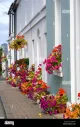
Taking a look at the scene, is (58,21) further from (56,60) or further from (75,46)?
(75,46)

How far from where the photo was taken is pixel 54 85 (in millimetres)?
5812

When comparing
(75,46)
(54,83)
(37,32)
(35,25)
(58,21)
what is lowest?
(54,83)

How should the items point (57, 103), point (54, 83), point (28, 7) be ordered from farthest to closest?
point (28, 7)
point (54, 83)
point (57, 103)

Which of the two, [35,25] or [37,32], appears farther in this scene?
[35,25]

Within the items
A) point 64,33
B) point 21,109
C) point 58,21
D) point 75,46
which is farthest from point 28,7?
point 21,109

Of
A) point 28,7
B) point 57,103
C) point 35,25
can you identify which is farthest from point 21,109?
point 35,25

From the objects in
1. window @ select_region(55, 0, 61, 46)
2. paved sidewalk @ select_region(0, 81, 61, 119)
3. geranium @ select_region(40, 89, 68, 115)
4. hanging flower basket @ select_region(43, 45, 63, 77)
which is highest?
window @ select_region(55, 0, 61, 46)

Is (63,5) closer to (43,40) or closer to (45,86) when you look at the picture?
(45,86)

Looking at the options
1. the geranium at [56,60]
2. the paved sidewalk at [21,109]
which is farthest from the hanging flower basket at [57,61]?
the paved sidewalk at [21,109]

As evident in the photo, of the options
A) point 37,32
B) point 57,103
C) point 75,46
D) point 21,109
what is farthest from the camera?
point 37,32

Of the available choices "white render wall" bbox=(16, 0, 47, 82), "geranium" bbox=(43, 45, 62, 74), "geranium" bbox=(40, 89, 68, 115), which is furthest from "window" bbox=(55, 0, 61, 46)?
"geranium" bbox=(40, 89, 68, 115)

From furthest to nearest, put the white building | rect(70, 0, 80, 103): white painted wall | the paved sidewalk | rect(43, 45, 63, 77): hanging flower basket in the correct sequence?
the white building, rect(43, 45, 63, 77): hanging flower basket, rect(70, 0, 80, 103): white painted wall, the paved sidewalk

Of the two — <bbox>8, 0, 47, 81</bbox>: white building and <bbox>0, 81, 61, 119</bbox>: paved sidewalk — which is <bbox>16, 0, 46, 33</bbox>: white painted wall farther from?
<bbox>0, 81, 61, 119</bbox>: paved sidewalk

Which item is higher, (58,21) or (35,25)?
(35,25)
